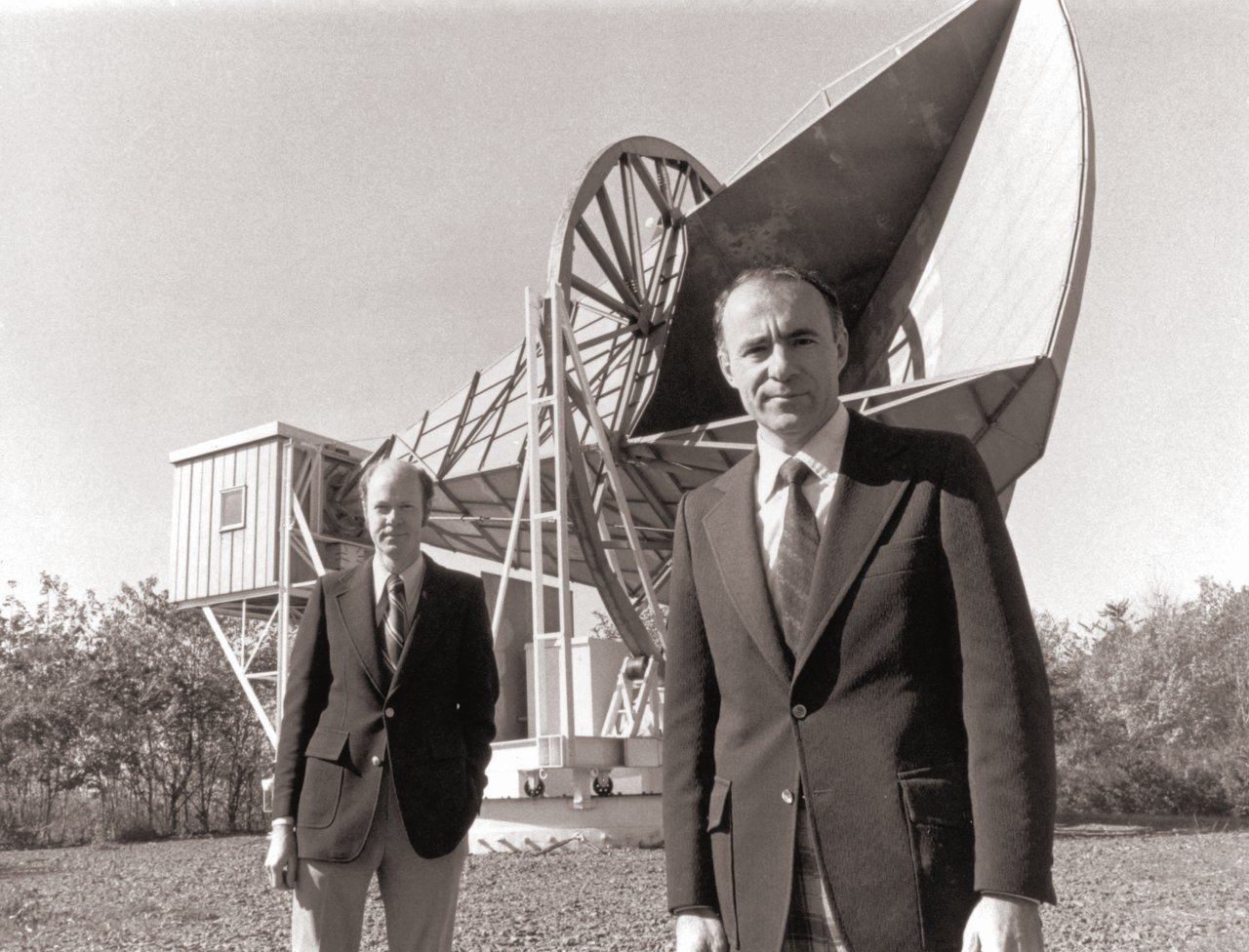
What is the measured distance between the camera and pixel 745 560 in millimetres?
2080

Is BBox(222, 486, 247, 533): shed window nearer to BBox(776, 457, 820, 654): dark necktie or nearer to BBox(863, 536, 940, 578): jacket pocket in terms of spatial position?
BBox(776, 457, 820, 654): dark necktie

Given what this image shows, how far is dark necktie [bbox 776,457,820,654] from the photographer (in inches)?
78.4

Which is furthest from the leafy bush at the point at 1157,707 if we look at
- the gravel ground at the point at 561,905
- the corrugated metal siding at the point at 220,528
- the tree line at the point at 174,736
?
the corrugated metal siding at the point at 220,528

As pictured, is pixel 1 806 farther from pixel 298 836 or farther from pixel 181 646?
pixel 298 836

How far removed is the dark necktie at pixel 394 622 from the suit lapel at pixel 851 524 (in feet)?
5.95

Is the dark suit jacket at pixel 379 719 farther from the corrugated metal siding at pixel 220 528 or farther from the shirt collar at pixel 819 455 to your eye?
the corrugated metal siding at pixel 220 528

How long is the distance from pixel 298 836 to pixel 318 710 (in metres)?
0.39

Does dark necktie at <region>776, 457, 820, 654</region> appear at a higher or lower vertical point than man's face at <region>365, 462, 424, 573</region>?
lower

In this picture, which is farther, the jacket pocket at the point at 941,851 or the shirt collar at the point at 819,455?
the shirt collar at the point at 819,455

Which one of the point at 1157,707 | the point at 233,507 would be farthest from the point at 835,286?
the point at 1157,707

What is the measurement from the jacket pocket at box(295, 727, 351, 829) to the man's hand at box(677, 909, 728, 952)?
152 centimetres

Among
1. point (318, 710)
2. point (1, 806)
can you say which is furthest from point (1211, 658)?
point (318, 710)

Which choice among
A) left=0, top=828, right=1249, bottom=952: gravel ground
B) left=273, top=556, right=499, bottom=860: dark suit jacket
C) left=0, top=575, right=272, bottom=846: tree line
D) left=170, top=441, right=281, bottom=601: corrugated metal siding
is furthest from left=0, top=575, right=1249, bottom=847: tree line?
left=273, top=556, right=499, bottom=860: dark suit jacket

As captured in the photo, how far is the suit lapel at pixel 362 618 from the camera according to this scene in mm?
3396
